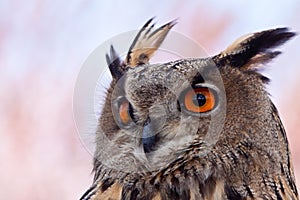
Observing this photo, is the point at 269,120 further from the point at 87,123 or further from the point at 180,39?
the point at 87,123

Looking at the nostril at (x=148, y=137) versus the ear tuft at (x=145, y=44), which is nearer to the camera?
the nostril at (x=148, y=137)

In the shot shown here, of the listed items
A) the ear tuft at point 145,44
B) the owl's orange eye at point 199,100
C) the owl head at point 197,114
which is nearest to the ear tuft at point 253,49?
the owl head at point 197,114

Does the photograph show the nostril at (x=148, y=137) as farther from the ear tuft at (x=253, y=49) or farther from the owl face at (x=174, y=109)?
the ear tuft at (x=253, y=49)

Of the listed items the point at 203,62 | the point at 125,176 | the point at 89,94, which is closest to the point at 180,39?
the point at 203,62

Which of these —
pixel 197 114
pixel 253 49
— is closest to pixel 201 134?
pixel 197 114

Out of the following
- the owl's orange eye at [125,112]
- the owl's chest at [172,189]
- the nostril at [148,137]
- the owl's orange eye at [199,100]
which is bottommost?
the owl's chest at [172,189]

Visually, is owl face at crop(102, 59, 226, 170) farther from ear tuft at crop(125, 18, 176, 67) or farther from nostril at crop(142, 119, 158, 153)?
ear tuft at crop(125, 18, 176, 67)

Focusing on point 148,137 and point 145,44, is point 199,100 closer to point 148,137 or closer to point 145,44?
point 148,137

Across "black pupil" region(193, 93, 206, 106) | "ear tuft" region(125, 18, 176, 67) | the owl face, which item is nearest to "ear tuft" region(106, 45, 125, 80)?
"ear tuft" region(125, 18, 176, 67)

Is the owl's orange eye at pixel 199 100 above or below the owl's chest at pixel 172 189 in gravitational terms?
above
